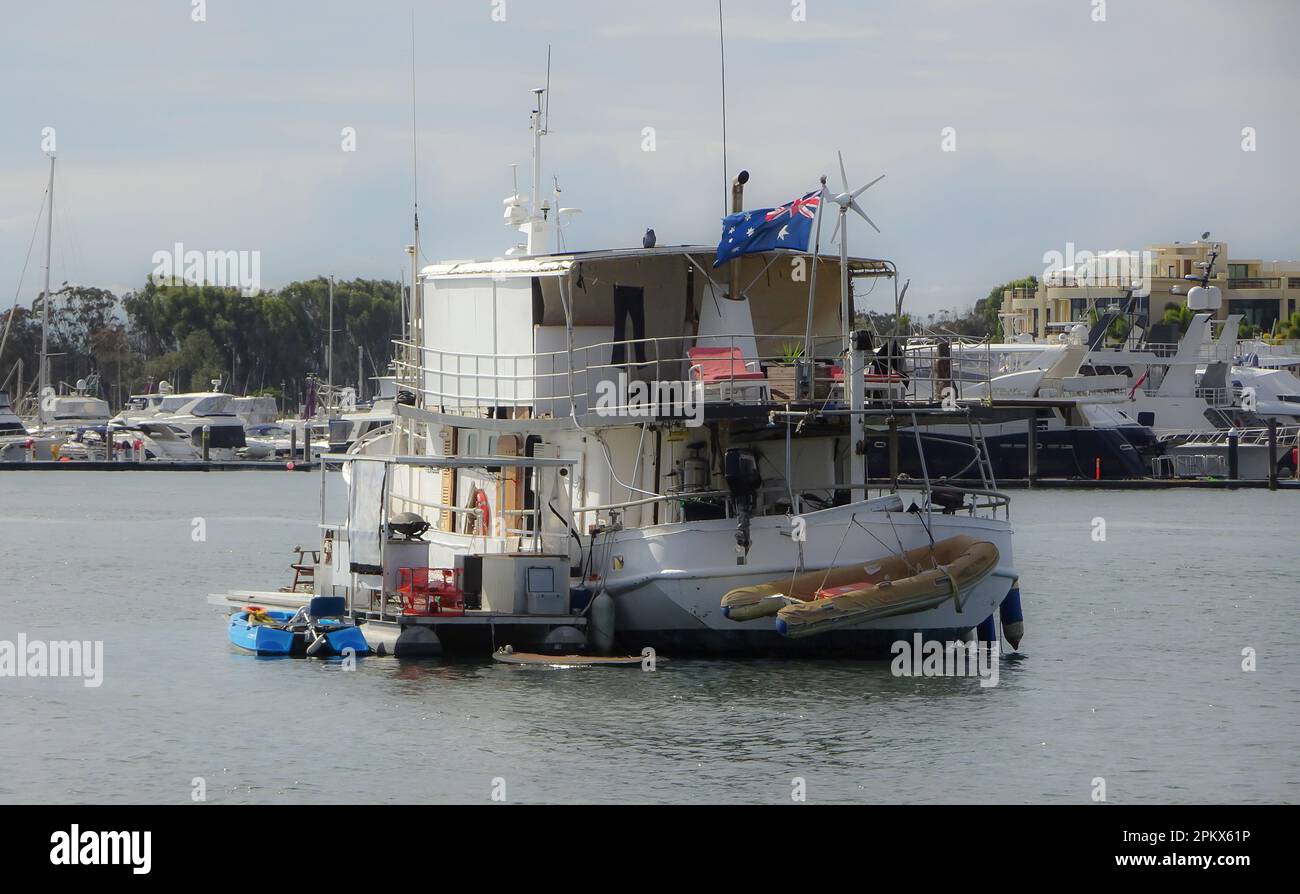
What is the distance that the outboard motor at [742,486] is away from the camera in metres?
26.3

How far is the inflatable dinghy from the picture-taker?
25.3 meters

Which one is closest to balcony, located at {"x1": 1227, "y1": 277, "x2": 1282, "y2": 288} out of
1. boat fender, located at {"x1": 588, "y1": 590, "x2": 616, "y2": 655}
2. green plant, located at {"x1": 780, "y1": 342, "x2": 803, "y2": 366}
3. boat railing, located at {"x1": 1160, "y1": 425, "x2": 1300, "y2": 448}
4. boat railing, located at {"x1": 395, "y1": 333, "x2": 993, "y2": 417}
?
boat railing, located at {"x1": 1160, "y1": 425, "x2": 1300, "y2": 448}

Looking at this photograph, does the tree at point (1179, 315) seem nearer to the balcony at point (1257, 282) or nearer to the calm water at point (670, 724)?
the balcony at point (1257, 282)

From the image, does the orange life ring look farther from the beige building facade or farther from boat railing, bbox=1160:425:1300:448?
the beige building facade

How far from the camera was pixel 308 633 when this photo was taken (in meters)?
29.5

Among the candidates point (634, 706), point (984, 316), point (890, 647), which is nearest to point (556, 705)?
point (634, 706)

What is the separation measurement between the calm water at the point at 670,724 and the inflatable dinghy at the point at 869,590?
1196mm

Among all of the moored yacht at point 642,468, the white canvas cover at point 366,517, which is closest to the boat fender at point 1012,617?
the moored yacht at point 642,468

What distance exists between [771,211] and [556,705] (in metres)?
8.48

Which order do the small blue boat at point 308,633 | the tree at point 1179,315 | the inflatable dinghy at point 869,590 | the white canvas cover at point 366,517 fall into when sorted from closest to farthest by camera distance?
the inflatable dinghy at point 869,590, the white canvas cover at point 366,517, the small blue boat at point 308,633, the tree at point 1179,315

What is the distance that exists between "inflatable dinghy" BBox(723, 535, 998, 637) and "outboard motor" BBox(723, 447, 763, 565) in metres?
0.68

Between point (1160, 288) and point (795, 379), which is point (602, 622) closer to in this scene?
point (795, 379)
